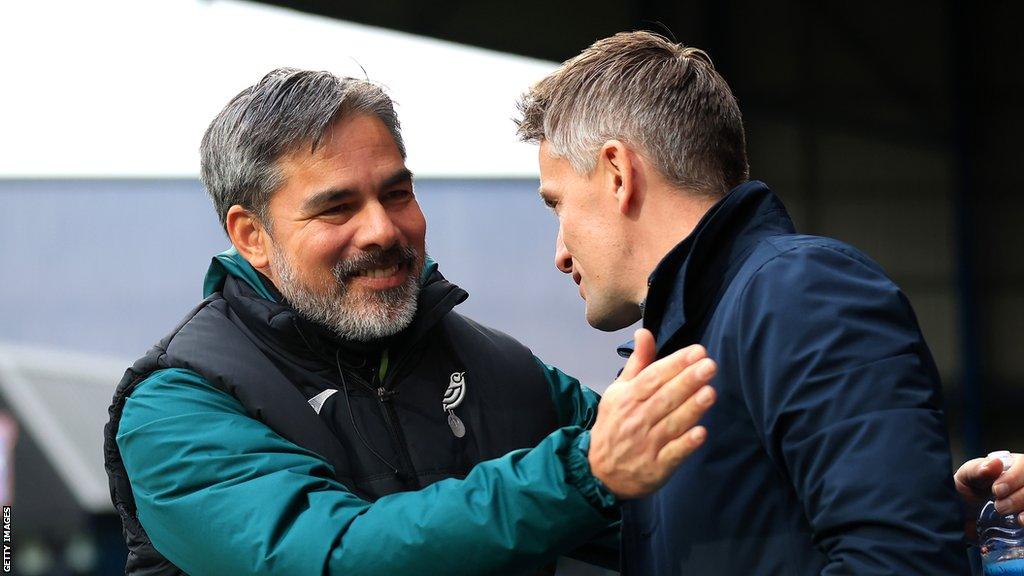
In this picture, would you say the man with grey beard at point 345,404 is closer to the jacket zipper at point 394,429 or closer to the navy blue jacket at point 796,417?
the jacket zipper at point 394,429

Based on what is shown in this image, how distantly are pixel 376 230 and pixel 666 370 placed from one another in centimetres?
88

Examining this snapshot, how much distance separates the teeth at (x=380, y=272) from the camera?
221 centimetres

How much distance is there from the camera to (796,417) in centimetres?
146

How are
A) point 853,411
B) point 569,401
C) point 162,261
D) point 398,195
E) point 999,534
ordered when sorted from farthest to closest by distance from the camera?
point 162,261, point 569,401, point 398,195, point 999,534, point 853,411

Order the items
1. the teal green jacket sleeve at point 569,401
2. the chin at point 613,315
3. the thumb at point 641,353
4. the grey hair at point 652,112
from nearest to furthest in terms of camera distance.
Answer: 1. the thumb at point 641,353
2. the grey hair at point 652,112
3. the chin at point 613,315
4. the teal green jacket sleeve at point 569,401

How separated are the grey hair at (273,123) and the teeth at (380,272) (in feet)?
0.77

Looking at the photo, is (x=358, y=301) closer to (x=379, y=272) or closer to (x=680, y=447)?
(x=379, y=272)

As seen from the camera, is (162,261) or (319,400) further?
(162,261)

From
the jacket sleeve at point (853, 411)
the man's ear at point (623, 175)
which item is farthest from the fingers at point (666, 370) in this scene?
the man's ear at point (623, 175)

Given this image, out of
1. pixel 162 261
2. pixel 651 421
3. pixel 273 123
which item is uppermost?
pixel 273 123

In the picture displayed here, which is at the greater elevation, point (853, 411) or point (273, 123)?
point (273, 123)

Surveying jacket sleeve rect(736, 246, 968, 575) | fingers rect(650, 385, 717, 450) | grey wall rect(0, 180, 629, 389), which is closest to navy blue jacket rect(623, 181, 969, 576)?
jacket sleeve rect(736, 246, 968, 575)

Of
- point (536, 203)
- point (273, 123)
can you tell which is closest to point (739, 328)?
point (273, 123)

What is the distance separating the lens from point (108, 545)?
5.88 metres
